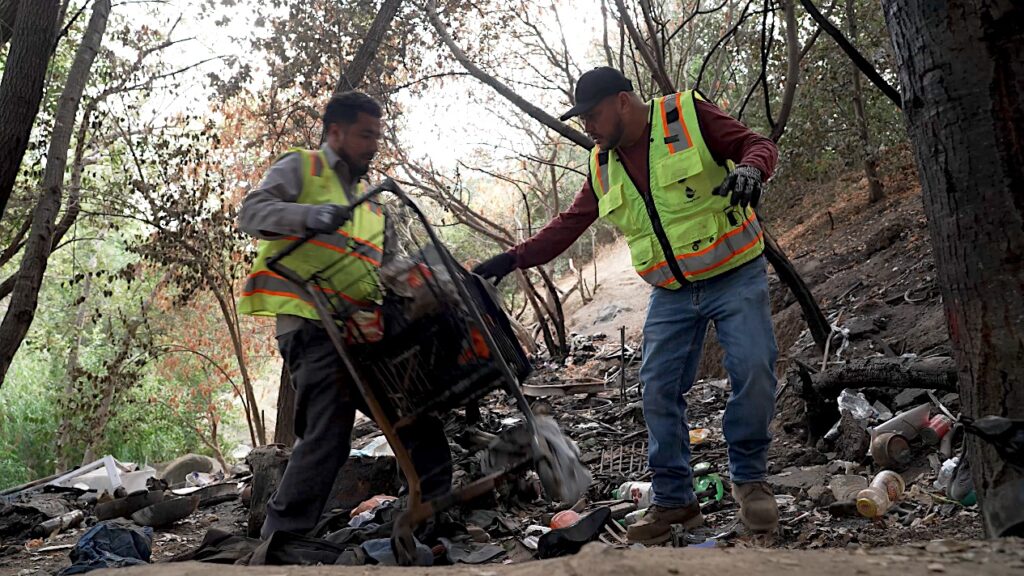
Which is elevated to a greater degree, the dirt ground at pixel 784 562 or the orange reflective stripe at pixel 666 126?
the orange reflective stripe at pixel 666 126

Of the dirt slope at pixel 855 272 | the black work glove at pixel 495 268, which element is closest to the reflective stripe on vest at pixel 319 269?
the black work glove at pixel 495 268

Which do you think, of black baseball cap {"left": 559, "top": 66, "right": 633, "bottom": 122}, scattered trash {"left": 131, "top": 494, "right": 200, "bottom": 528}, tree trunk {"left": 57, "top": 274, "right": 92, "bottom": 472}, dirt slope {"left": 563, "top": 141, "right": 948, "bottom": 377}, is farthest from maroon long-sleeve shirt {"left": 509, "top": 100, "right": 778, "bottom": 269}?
tree trunk {"left": 57, "top": 274, "right": 92, "bottom": 472}

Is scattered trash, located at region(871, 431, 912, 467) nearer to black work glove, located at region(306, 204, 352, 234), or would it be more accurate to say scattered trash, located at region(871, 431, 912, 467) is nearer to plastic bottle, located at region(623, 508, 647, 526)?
plastic bottle, located at region(623, 508, 647, 526)

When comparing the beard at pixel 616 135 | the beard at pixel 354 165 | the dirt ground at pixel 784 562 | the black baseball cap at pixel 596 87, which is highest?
the black baseball cap at pixel 596 87

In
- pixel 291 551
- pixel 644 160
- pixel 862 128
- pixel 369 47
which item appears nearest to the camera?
pixel 291 551

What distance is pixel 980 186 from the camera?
7.26 ft

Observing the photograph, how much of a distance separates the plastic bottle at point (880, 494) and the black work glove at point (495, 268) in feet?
6.05

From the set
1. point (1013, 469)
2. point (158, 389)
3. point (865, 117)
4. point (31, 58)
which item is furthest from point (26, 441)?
point (1013, 469)

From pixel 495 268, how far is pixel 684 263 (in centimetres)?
84

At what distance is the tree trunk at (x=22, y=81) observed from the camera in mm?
4766

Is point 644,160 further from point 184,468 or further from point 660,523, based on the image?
point 184,468

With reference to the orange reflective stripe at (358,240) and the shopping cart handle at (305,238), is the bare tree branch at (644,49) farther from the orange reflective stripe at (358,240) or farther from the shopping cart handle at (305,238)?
the shopping cart handle at (305,238)

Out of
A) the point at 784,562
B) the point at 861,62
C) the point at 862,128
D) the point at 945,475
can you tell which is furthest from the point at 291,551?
the point at 862,128

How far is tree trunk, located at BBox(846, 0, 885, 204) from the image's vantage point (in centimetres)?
1124
